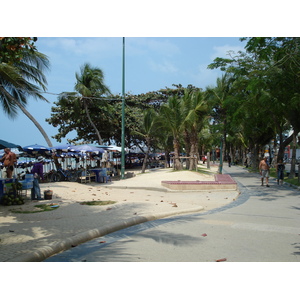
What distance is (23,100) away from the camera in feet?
71.1

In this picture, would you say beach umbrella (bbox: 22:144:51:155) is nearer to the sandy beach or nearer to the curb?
the sandy beach

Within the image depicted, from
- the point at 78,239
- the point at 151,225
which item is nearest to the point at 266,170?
the point at 151,225

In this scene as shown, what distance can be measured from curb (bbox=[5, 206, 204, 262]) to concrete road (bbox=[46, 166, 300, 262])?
148 millimetres

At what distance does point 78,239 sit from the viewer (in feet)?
21.3

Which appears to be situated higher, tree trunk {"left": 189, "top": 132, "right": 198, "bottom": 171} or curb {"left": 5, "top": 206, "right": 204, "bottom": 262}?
tree trunk {"left": 189, "top": 132, "right": 198, "bottom": 171}

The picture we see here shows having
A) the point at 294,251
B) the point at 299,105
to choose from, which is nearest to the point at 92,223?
the point at 294,251

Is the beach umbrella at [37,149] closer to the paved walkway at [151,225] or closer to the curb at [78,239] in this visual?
the paved walkway at [151,225]

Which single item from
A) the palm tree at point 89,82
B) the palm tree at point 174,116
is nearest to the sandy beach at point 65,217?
the palm tree at point 174,116

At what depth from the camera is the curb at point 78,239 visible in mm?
5279

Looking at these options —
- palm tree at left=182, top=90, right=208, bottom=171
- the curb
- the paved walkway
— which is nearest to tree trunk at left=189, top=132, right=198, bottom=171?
palm tree at left=182, top=90, right=208, bottom=171

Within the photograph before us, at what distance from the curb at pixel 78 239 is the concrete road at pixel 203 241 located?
148mm

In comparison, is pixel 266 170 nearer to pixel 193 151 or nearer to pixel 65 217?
pixel 193 151

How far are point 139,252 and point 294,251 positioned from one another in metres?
2.73

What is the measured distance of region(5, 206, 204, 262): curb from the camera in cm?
528
